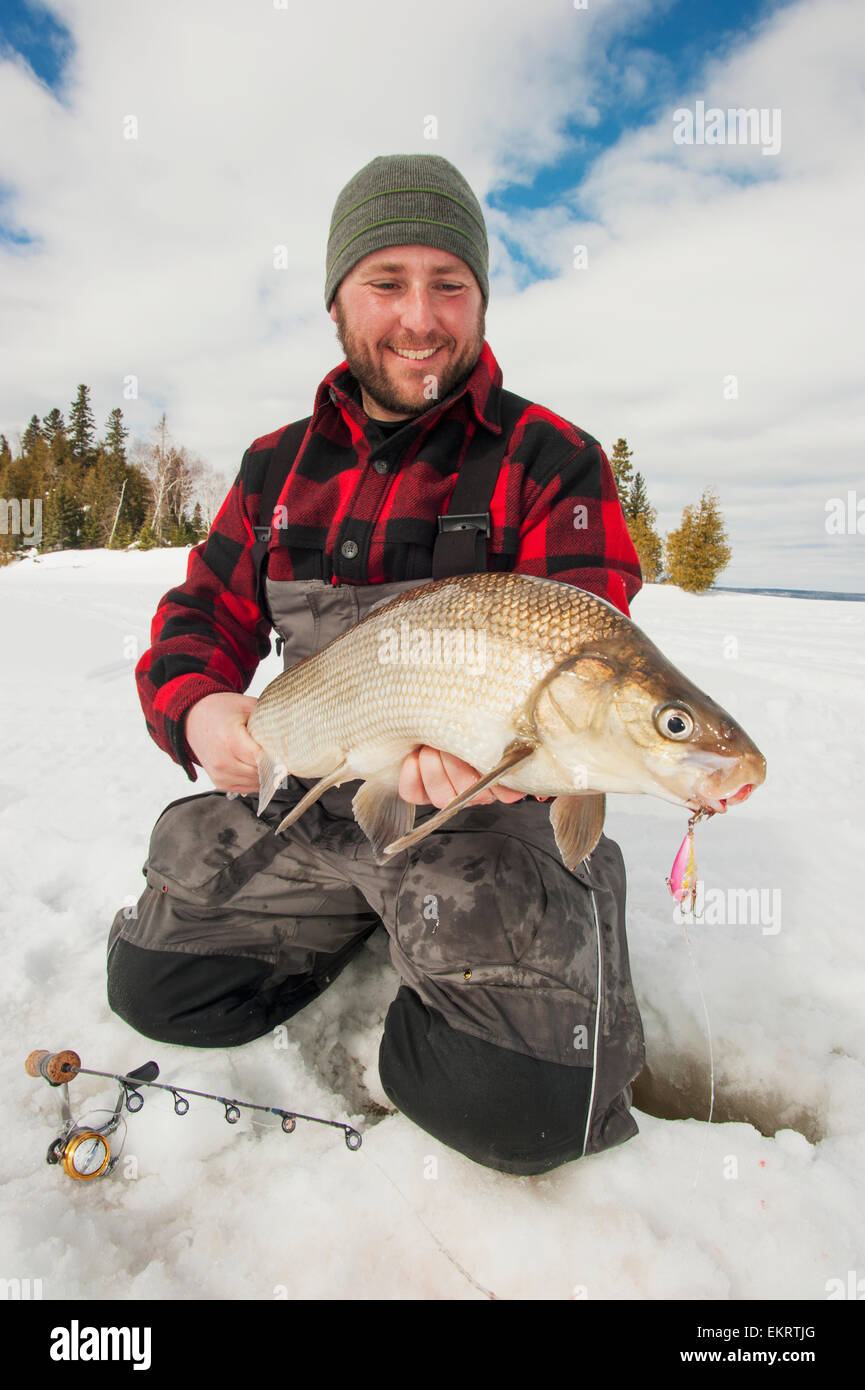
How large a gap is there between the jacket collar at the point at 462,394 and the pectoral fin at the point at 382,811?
50.1 inches

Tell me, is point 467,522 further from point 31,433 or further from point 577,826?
point 31,433

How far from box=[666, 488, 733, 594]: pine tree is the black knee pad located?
34244mm

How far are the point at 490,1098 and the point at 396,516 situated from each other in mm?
1769

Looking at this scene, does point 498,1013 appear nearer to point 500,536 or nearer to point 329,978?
point 329,978

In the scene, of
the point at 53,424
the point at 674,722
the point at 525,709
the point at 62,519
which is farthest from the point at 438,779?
the point at 53,424

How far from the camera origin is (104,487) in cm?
4753

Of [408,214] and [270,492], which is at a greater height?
[408,214]

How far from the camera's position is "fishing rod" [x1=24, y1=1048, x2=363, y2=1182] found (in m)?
1.75

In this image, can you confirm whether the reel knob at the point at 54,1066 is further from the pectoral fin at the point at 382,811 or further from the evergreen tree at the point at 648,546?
the evergreen tree at the point at 648,546

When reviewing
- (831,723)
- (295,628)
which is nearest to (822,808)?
(831,723)

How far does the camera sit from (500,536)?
2396 millimetres

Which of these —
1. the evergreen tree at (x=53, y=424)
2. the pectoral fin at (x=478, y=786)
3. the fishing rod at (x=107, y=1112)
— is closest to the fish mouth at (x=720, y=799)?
the pectoral fin at (x=478, y=786)

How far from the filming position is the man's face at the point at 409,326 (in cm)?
262
